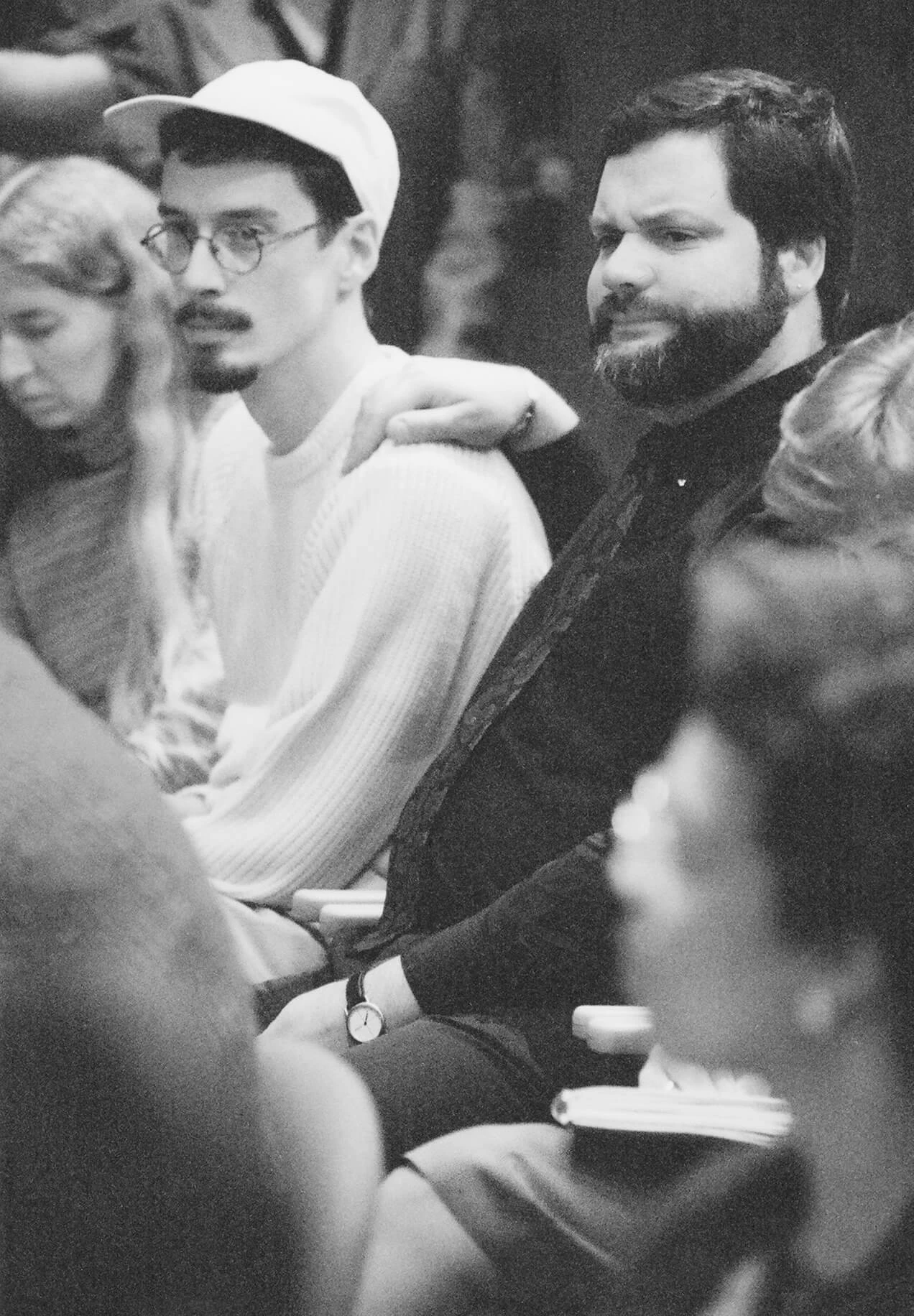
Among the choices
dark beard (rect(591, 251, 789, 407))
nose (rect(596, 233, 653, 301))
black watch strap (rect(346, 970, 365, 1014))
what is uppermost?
nose (rect(596, 233, 653, 301))

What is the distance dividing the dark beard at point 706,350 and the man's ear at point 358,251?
0.59m

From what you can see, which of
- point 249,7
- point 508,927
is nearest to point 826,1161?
point 508,927

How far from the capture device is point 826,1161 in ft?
3.54

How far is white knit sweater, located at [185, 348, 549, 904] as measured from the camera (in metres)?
2.33

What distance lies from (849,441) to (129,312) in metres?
1.63

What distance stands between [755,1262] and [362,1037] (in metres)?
0.94

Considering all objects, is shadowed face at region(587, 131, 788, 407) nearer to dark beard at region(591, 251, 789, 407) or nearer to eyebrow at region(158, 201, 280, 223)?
dark beard at region(591, 251, 789, 407)

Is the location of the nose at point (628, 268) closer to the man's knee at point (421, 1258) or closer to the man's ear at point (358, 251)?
the man's ear at point (358, 251)

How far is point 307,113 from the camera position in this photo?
253 cm

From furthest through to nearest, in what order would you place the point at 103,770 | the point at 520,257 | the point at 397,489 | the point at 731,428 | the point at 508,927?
the point at 520,257
the point at 397,489
the point at 731,428
the point at 508,927
the point at 103,770

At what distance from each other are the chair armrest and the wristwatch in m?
0.35

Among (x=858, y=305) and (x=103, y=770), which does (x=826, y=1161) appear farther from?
(x=858, y=305)

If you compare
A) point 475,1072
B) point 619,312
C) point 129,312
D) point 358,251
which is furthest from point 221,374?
point 475,1072

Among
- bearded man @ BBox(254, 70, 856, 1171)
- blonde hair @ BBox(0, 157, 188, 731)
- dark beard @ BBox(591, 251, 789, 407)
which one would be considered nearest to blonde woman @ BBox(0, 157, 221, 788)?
blonde hair @ BBox(0, 157, 188, 731)
